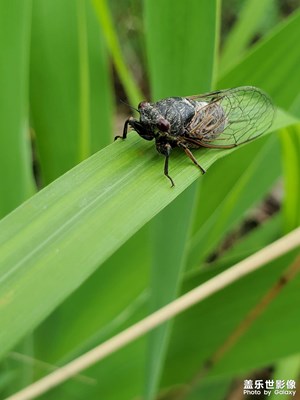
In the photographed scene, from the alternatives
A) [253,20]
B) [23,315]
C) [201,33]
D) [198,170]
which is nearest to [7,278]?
[23,315]

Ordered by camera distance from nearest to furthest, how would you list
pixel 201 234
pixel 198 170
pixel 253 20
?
pixel 198 170 < pixel 201 234 < pixel 253 20

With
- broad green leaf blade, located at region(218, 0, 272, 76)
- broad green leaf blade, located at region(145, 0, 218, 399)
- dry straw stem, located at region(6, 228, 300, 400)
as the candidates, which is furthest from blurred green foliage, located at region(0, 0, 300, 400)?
broad green leaf blade, located at region(218, 0, 272, 76)

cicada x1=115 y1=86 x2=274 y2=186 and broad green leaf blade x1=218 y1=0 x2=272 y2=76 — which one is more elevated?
broad green leaf blade x1=218 y1=0 x2=272 y2=76

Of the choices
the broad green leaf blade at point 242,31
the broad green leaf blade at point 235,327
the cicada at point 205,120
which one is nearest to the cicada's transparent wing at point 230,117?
the cicada at point 205,120

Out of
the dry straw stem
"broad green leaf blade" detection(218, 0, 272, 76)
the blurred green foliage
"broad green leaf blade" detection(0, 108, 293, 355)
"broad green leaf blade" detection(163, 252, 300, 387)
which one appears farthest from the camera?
"broad green leaf blade" detection(218, 0, 272, 76)

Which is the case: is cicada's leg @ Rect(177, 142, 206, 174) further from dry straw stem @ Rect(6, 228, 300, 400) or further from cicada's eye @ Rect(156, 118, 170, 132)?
dry straw stem @ Rect(6, 228, 300, 400)

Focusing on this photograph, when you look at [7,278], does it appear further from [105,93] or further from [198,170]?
[105,93]

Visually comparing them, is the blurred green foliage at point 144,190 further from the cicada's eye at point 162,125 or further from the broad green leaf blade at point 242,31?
the broad green leaf blade at point 242,31

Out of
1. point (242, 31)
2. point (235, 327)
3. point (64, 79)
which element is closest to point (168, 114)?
point (64, 79)
